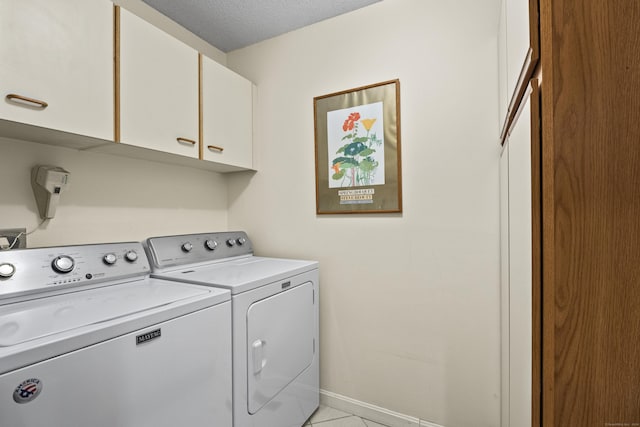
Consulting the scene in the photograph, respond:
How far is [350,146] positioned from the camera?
1.90 meters

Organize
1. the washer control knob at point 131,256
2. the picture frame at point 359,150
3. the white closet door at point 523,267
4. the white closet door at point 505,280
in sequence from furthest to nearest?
the picture frame at point 359,150 → the washer control knob at point 131,256 → the white closet door at point 505,280 → the white closet door at point 523,267

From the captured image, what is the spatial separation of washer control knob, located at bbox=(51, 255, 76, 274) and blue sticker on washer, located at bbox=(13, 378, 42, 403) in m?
0.60

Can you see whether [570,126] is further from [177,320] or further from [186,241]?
[186,241]

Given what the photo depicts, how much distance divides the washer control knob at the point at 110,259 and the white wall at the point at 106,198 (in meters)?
0.32

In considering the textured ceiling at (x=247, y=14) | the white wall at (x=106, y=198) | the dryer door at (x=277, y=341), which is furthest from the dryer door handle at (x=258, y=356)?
the textured ceiling at (x=247, y=14)

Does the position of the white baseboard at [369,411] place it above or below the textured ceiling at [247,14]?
below

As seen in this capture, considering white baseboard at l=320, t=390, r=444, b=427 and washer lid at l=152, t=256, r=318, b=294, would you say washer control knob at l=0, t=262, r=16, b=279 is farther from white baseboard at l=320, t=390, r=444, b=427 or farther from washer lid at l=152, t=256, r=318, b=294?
white baseboard at l=320, t=390, r=444, b=427

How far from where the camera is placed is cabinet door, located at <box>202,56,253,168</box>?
183cm

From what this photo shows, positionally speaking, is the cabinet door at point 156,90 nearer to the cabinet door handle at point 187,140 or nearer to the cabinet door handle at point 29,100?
the cabinet door handle at point 187,140

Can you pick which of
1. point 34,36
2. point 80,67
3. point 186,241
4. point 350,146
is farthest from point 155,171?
point 350,146

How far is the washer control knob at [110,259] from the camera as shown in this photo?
4.39ft

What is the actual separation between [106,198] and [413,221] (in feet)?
5.74

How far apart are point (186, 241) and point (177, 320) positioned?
0.82 m

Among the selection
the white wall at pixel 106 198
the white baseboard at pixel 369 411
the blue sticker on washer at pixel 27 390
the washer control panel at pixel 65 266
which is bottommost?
the white baseboard at pixel 369 411
